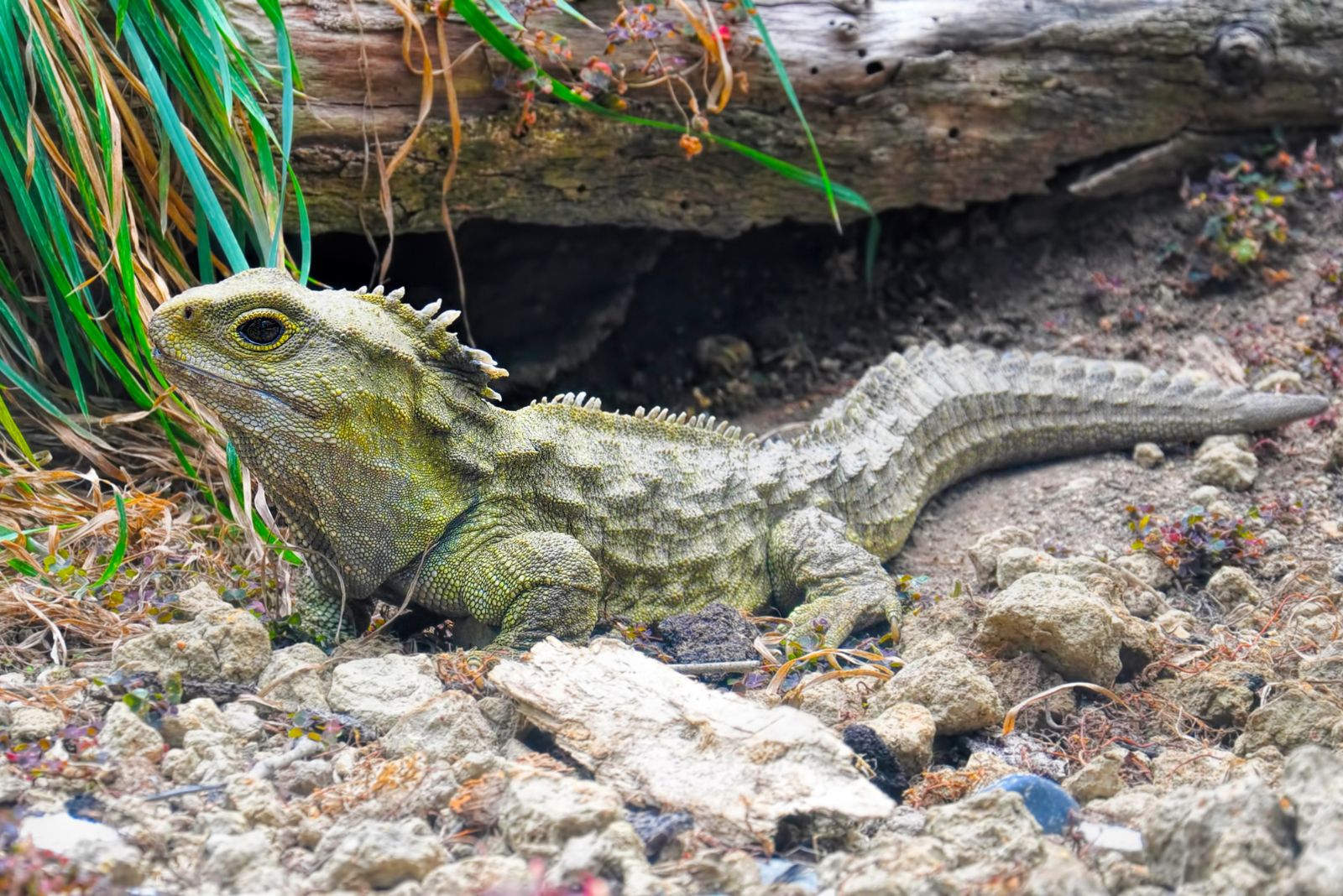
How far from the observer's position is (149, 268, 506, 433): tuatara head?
3.67m

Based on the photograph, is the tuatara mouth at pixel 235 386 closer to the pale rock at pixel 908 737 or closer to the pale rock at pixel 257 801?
the pale rock at pixel 257 801

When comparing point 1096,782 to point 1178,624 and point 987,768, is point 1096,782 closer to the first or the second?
point 987,768

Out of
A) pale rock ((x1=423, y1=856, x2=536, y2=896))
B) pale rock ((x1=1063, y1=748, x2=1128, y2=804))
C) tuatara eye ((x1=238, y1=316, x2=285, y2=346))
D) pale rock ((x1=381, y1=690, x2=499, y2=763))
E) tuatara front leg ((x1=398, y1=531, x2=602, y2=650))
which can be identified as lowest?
tuatara front leg ((x1=398, y1=531, x2=602, y2=650))

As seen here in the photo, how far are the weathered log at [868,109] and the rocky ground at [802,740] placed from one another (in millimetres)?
2072

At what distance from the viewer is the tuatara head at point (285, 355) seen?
3666mm

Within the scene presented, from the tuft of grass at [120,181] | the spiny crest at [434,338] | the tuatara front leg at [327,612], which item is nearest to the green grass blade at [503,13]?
the tuft of grass at [120,181]

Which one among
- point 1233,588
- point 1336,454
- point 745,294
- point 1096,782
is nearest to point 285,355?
point 1096,782

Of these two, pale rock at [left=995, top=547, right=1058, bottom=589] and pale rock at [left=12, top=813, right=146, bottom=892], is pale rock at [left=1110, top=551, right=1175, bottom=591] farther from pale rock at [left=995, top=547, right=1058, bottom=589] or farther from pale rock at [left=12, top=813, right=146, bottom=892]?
pale rock at [left=12, top=813, right=146, bottom=892]

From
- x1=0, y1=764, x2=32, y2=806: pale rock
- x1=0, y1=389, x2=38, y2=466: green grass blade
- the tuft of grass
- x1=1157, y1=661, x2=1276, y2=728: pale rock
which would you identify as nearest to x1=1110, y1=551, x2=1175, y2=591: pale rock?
x1=1157, y1=661, x2=1276, y2=728: pale rock

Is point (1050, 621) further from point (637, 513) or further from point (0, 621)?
point (0, 621)

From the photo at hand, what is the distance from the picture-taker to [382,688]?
3441 mm

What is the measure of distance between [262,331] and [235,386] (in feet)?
0.59

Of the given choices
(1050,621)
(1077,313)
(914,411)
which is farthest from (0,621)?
(1077,313)

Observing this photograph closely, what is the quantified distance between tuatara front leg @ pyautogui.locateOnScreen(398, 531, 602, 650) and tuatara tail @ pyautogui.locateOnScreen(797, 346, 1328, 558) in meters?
1.67
